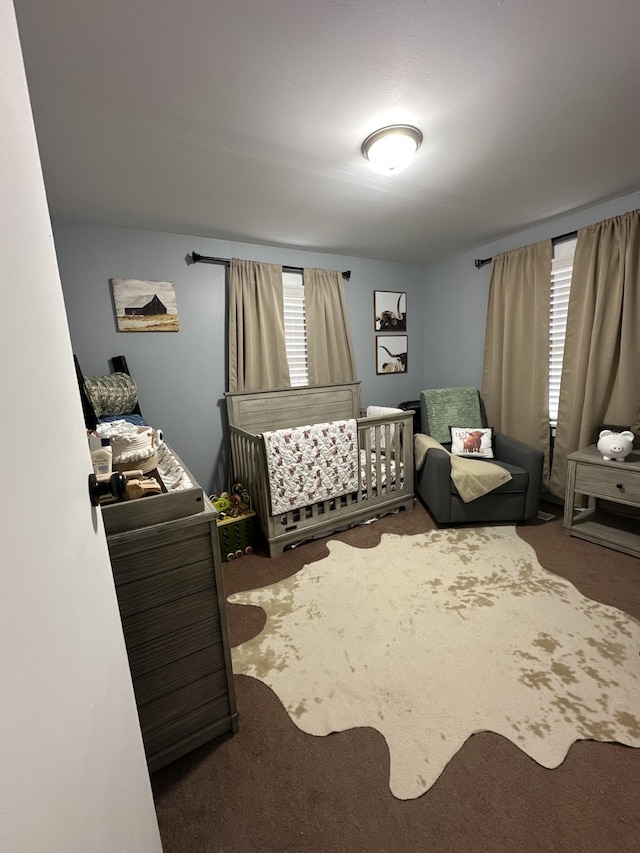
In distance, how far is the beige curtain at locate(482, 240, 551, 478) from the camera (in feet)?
9.70

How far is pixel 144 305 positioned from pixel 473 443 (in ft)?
9.57

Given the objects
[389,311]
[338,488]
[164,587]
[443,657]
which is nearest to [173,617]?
[164,587]

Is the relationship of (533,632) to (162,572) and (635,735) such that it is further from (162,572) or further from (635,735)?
(162,572)

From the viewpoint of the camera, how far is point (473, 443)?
10.1 feet

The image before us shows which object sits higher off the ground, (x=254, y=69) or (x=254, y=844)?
(x=254, y=69)

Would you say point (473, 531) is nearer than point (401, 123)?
No

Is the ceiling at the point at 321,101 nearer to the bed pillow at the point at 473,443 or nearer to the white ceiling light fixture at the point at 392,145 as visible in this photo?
the white ceiling light fixture at the point at 392,145

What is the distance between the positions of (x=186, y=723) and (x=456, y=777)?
90 centimetres

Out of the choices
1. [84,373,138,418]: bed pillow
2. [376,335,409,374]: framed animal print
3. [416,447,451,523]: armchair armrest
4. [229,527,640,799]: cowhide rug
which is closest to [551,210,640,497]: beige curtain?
[416,447,451,523]: armchair armrest

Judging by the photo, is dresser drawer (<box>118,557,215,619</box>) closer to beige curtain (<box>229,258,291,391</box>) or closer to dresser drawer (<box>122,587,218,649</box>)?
dresser drawer (<box>122,587,218,649</box>)

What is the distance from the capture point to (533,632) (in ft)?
5.49

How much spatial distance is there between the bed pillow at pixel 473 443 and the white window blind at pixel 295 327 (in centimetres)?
150

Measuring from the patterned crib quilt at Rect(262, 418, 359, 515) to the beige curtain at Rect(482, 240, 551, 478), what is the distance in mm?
1604

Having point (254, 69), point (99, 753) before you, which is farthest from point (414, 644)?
point (254, 69)
